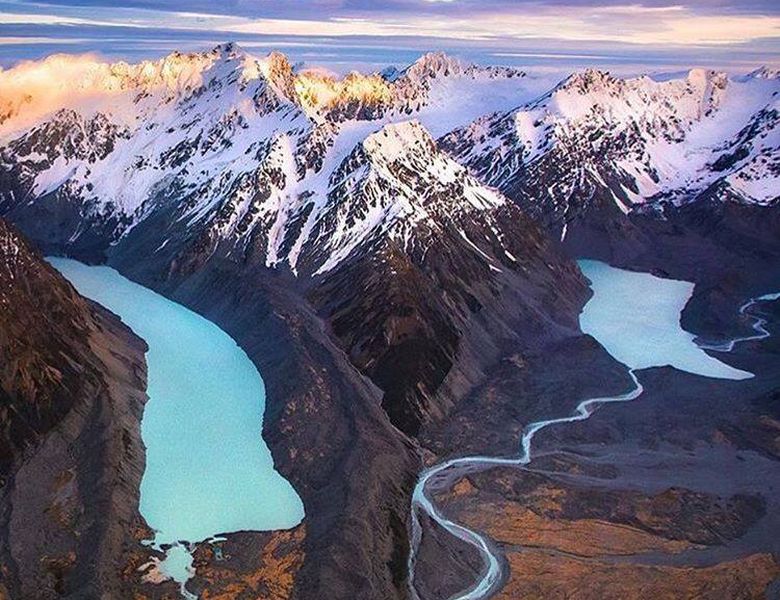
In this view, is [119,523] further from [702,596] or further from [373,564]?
[702,596]

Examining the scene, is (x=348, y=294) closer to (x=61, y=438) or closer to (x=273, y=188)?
(x=273, y=188)

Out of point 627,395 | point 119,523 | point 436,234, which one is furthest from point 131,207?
point 119,523

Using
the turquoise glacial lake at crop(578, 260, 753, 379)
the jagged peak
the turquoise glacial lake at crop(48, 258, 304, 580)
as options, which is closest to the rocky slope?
the jagged peak

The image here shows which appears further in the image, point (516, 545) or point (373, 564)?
point (516, 545)

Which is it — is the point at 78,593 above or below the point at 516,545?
above

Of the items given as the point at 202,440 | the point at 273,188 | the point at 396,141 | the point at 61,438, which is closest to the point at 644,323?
the point at 396,141

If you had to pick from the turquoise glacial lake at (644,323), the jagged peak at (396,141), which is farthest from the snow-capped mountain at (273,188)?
the turquoise glacial lake at (644,323)
